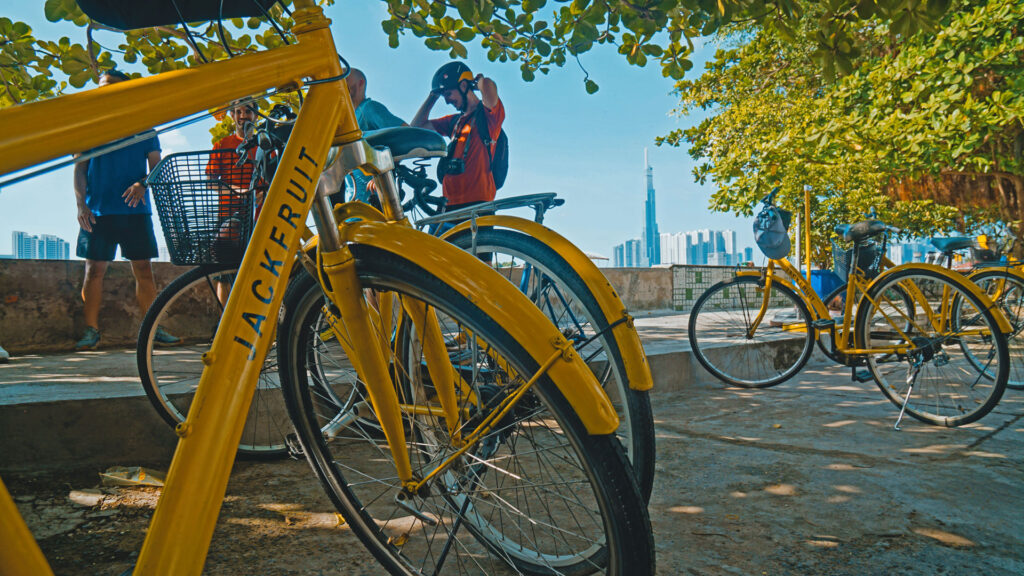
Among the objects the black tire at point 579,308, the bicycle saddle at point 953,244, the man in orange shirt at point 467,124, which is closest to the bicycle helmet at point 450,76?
the man in orange shirt at point 467,124

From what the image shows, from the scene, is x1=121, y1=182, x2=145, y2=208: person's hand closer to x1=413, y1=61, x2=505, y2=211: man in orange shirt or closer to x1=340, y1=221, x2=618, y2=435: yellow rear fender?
x1=413, y1=61, x2=505, y2=211: man in orange shirt

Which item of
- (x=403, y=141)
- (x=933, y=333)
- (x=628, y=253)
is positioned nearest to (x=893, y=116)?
(x=933, y=333)

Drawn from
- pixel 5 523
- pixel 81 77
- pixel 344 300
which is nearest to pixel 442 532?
pixel 344 300

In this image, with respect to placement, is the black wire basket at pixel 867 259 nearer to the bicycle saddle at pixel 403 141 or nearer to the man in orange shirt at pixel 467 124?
the man in orange shirt at pixel 467 124

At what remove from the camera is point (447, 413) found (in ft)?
4.53

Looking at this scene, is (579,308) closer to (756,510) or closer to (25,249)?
(756,510)

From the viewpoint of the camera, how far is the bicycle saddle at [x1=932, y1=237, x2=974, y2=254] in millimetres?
4969

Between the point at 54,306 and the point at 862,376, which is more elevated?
the point at 54,306

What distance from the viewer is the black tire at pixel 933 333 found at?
3023 mm

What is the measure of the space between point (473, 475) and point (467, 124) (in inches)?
115

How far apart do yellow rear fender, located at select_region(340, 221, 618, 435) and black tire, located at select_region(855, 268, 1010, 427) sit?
10.1 ft

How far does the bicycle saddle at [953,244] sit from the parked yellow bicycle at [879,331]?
1019 millimetres

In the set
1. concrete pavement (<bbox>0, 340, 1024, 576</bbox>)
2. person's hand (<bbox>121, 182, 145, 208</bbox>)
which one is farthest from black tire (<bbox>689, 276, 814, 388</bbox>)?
person's hand (<bbox>121, 182, 145, 208</bbox>)

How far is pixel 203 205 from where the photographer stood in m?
2.15
